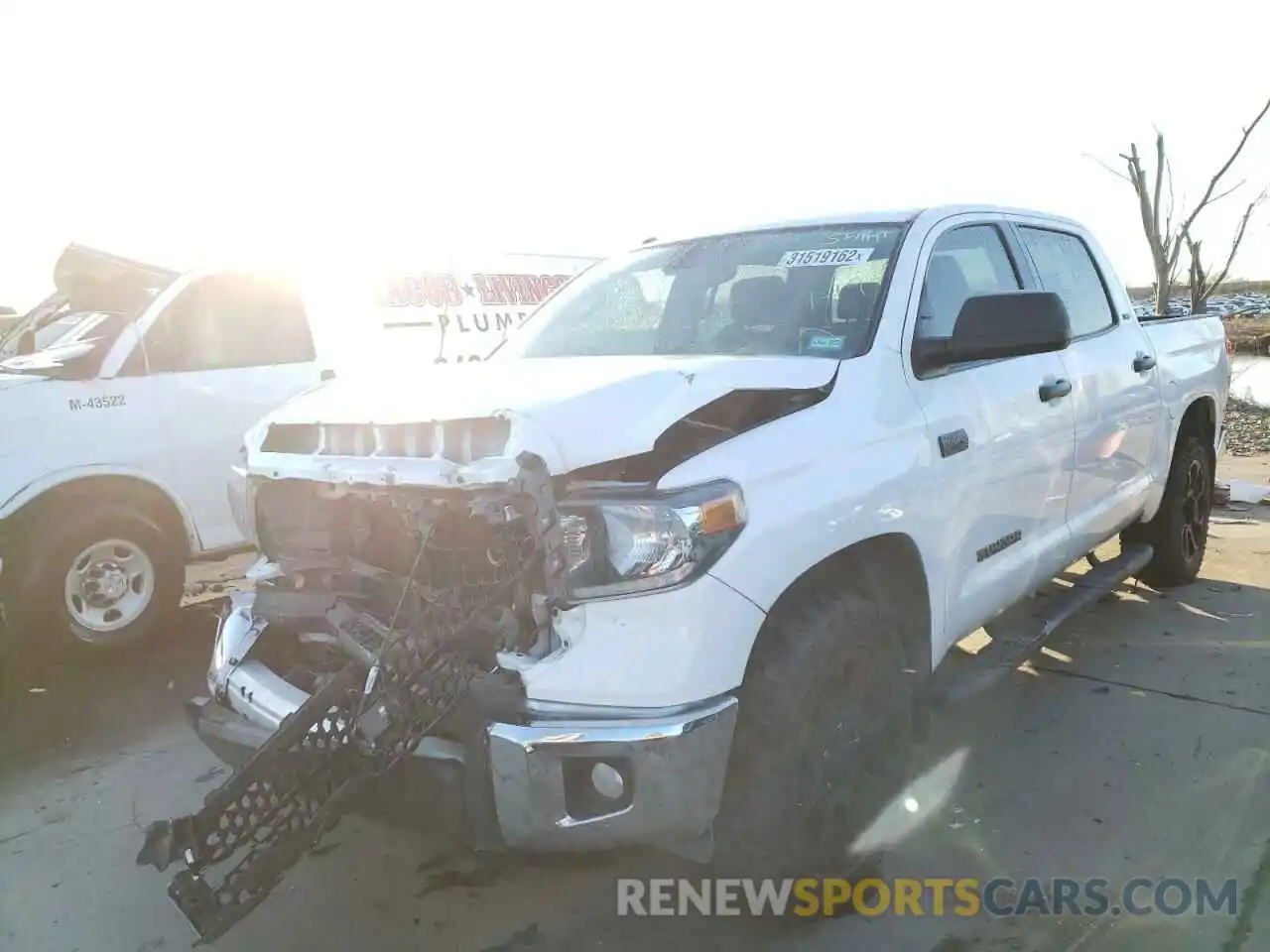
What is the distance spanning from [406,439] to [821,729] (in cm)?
127

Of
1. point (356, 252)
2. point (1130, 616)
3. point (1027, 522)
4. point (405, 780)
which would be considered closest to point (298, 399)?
point (405, 780)

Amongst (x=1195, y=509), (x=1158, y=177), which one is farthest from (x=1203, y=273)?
(x=1195, y=509)

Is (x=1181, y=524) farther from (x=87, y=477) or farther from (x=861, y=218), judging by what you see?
(x=87, y=477)

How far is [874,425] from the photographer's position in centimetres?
289

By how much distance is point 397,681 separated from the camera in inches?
93.9

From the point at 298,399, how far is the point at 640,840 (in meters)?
1.75

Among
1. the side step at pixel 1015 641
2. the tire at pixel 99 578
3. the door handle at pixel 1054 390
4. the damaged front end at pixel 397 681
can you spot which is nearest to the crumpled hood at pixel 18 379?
the tire at pixel 99 578

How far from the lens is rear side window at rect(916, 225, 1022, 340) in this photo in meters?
3.46

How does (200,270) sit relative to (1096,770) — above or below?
above

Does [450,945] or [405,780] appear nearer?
[405,780]

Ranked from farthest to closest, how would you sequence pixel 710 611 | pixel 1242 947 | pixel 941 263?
pixel 941 263 < pixel 1242 947 < pixel 710 611

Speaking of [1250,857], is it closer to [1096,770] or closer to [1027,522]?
[1096,770]

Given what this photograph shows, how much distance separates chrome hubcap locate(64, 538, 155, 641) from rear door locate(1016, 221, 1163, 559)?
448 cm

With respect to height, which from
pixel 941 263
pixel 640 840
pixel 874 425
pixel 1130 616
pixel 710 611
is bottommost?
pixel 1130 616
